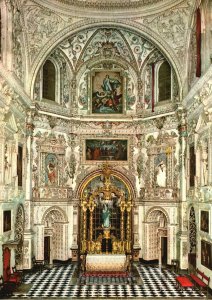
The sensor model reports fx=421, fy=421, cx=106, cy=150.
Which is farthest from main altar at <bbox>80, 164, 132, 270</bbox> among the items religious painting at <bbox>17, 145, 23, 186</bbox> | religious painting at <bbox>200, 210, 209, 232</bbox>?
religious painting at <bbox>200, 210, 209, 232</bbox>

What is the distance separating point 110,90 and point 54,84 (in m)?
3.54

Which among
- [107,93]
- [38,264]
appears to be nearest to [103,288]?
[38,264]

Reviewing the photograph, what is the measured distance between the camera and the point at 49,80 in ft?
83.0

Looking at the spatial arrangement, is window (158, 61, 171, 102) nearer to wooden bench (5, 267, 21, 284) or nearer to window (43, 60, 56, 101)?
window (43, 60, 56, 101)

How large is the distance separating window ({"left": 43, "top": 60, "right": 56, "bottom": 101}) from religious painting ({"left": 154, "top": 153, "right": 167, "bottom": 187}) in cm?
732

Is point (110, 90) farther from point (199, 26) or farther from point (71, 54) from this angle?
point (199, 26)

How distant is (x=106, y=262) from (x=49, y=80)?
1123 cm

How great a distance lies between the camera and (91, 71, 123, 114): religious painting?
26.4m

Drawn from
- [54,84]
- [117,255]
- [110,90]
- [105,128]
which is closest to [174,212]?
[117,255]

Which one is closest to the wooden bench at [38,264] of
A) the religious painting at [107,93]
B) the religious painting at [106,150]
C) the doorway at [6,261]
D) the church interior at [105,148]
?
the church interior at [105,148]

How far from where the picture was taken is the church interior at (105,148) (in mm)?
18594

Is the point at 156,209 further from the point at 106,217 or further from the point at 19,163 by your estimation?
the point at 19,163

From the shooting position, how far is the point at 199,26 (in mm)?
19203

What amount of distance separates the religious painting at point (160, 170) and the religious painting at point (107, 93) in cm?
403
